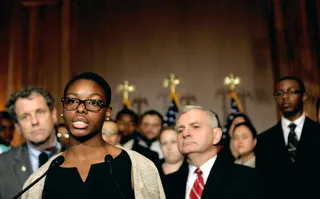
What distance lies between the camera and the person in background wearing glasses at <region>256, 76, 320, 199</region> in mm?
2998

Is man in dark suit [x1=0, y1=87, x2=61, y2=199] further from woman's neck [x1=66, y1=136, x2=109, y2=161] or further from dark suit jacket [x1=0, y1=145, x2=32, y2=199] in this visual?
woman's neck [x1=66, y1=136, x2=109, y2=161]

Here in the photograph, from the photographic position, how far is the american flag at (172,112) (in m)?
6.77

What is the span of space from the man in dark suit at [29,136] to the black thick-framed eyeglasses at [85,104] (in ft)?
3.14

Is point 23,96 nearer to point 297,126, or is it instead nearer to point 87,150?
point 87,150

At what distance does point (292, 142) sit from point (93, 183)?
7.57 ft

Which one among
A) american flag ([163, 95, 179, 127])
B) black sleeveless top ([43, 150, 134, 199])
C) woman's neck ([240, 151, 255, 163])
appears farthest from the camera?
american flag ([163, 95, 179, 127])

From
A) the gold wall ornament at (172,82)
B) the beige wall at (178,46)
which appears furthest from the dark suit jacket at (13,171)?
the beige wall at (178,46)

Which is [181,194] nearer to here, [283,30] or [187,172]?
[187,172]

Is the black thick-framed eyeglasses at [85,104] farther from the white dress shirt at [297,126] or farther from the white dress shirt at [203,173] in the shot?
the white dress shirt at [297,126]

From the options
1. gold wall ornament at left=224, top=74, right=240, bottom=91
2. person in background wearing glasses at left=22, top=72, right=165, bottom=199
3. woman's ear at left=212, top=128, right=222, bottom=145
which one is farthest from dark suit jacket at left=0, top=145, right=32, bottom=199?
gold wall ornament at left=224, top=74, right=240, bottom=91

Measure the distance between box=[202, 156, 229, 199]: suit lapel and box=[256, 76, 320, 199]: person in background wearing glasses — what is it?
33.3 inches

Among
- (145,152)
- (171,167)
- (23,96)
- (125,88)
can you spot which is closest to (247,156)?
(171,167)

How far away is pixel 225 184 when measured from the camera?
2.33 meters

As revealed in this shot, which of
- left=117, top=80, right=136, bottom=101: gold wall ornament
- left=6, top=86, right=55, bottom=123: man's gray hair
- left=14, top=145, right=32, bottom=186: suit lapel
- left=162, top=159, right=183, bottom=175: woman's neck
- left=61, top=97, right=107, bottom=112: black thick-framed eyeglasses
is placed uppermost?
left=117, top=80, right=136, bottom=101: gold wall ornament
